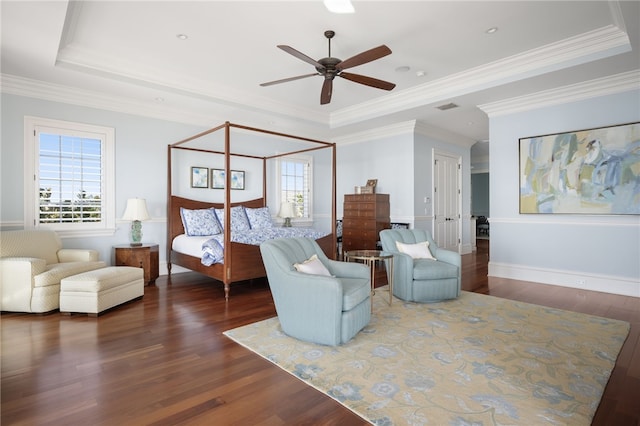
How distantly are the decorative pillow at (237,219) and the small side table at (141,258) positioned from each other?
1195mm

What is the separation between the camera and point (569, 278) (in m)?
4.81

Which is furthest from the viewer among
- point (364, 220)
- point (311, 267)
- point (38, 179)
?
point (364, 220)

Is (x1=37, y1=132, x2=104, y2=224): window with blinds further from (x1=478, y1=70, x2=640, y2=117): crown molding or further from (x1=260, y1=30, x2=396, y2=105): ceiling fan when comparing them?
(x1=478, y1=70, x2=640, y2=117): crown molding

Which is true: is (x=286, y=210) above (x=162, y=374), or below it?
above

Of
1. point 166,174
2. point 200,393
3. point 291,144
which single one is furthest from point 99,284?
point 291,144

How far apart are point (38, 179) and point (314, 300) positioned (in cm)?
430

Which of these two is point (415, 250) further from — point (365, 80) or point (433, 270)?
point (365, 80)

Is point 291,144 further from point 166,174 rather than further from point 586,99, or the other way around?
point 586,99

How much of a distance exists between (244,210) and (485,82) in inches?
170

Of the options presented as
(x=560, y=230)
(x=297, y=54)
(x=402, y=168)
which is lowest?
(x=560, y=230)

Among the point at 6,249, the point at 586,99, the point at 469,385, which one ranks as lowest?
the point at 469,385

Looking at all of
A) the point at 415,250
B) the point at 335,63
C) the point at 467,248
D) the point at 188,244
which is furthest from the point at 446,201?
the point at 188,244

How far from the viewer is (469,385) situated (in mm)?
2170

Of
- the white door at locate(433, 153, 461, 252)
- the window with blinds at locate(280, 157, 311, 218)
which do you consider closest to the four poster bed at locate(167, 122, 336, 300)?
the window with blinds at locate(280, 157, 311, 218)
